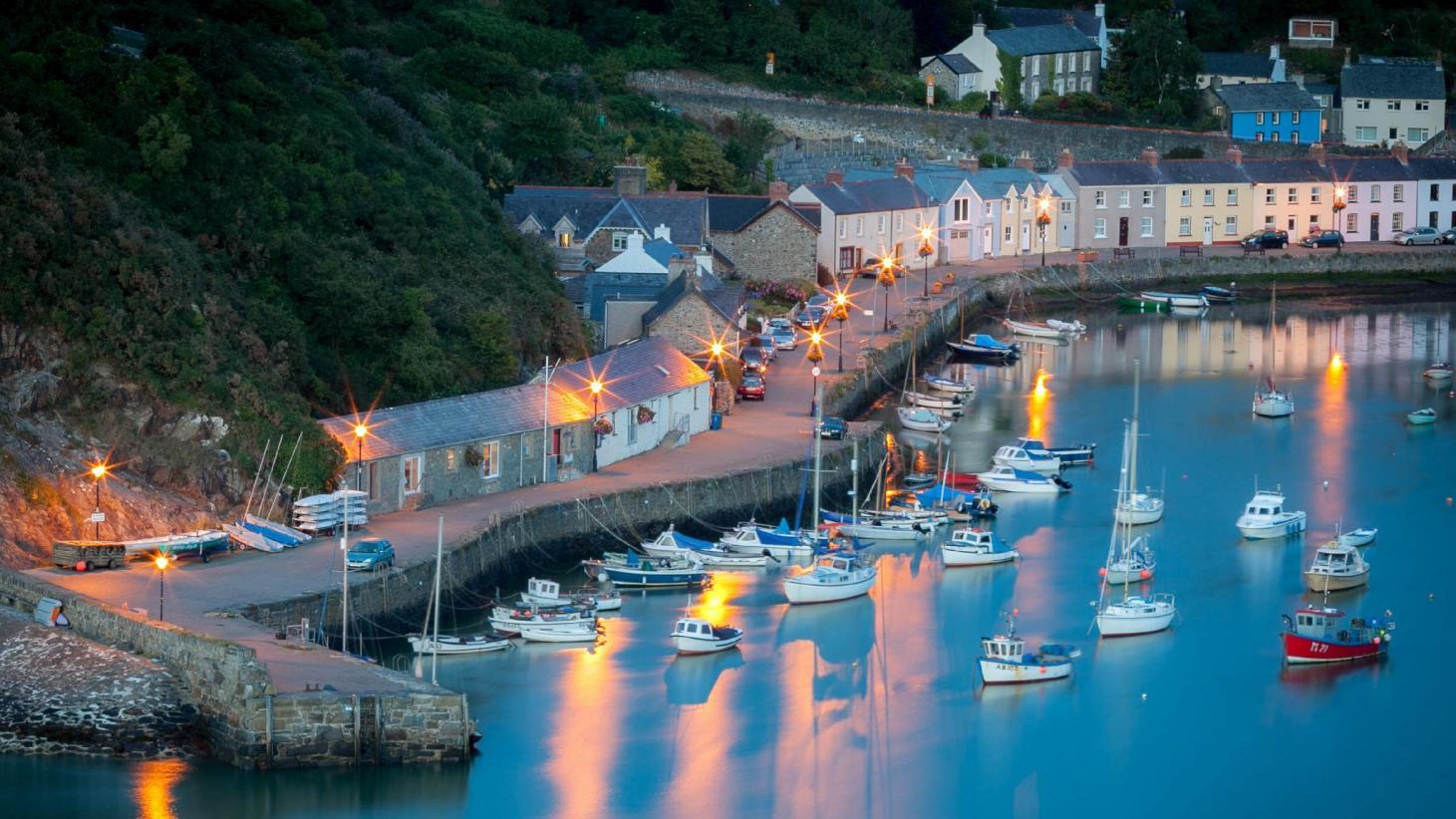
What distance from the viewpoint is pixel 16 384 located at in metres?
39.5

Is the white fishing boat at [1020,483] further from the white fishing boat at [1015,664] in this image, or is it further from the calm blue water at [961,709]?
the white fishing boat at [1015,664]

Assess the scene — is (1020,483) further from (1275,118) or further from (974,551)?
(1275,118)

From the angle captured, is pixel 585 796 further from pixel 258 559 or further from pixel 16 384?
pixel 16 384

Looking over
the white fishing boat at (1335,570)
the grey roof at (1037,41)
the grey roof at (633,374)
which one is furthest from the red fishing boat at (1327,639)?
the grey roof at (1037,41)

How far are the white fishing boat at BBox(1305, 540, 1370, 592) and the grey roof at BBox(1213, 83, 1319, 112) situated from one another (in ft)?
160

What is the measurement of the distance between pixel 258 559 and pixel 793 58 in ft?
183

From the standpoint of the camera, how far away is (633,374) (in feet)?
157

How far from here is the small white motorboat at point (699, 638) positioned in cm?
3750

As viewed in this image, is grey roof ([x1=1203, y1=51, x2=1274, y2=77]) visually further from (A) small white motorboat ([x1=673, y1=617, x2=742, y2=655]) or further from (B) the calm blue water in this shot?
(A) small white motorboat ([x1=673, y1=617, x2=742, y2=655])

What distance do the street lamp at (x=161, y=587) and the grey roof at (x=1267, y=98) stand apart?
60.9 meters

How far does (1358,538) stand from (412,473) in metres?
17.0

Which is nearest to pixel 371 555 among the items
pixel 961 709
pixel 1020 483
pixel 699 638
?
pixel 699 638

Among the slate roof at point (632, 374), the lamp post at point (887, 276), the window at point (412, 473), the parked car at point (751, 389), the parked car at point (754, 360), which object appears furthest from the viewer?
the lamp post at point (887, 276)

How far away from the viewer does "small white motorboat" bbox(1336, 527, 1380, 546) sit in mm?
44281
